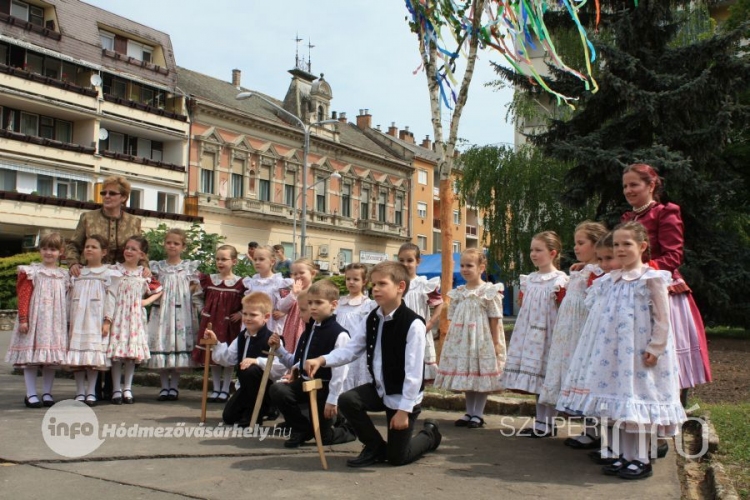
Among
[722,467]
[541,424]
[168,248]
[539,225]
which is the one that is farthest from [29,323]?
[539,225]

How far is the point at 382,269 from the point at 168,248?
12.7 ft

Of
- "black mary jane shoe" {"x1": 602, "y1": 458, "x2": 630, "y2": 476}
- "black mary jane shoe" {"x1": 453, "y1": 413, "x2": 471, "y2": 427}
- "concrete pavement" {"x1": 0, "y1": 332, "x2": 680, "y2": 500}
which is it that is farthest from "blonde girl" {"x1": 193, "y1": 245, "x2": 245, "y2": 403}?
"black mary jane shoe" {"x1": 602, "y1": 458, "x2": 630, "y2": 476}

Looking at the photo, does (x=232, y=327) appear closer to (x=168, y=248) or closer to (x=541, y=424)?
(x=168, y=248)

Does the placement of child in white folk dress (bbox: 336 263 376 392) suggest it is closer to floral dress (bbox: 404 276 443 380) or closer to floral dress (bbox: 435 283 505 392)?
floral dress (bbox: 404 276 443 380)

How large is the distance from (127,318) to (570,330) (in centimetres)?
457

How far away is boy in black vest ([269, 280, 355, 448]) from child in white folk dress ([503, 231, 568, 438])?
1.53 metres

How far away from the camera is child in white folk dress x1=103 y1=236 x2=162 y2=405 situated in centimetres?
768

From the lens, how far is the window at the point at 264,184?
4316 cm

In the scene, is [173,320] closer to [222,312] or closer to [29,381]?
[222,312]

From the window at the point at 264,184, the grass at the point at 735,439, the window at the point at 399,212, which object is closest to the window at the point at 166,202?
the window at the point at 264,184

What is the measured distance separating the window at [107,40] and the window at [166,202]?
741 centimetres

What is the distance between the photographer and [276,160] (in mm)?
44031

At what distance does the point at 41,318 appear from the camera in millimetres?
7527

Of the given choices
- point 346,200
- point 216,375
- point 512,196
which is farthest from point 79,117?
point 216,375
